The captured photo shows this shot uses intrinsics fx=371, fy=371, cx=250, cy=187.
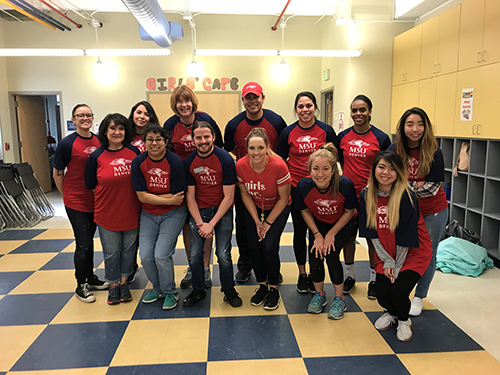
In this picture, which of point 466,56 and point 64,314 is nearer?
point 64,314

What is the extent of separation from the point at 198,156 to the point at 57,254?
2.45 m

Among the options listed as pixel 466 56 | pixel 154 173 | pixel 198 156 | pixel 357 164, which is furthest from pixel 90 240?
pixel 466 56

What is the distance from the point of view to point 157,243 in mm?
2861

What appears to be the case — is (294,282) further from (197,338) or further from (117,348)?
(117,348)

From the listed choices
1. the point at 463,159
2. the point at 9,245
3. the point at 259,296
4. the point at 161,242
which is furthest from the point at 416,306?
the point at 9,245

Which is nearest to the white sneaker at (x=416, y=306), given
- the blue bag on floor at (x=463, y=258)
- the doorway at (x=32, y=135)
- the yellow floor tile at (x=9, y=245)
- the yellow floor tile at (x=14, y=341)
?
the blue bag on floor at (x=463, y=258)

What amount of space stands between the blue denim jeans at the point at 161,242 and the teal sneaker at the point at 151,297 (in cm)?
13

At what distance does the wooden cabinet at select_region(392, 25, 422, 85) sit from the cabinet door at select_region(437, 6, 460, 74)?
0.49m

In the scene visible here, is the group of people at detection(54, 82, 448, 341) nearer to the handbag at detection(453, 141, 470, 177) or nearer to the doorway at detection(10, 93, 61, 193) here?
the handbag at detection(453, 141, 470, 177)

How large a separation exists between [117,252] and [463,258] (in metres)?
3.23

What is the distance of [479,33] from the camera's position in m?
3.94

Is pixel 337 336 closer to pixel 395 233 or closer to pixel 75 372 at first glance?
pixel 395 233

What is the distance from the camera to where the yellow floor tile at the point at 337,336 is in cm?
235

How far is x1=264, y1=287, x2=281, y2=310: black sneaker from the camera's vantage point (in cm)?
287
